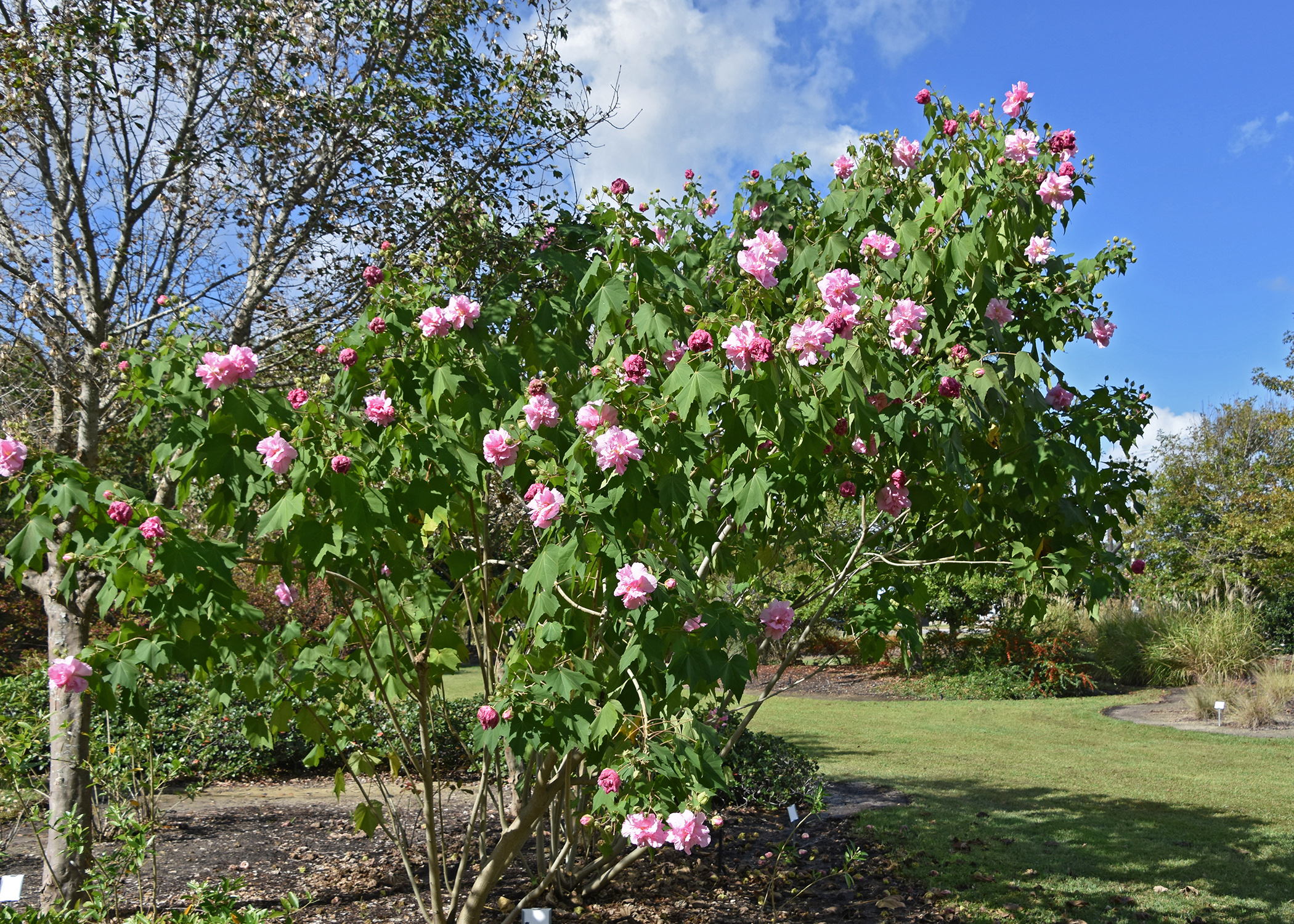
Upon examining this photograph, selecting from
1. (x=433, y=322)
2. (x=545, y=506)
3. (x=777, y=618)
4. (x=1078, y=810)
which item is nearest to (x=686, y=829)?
(x=545, y=506)

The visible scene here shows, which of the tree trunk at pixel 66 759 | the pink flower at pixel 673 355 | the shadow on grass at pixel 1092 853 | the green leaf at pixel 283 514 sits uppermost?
the pink flower at pixel 673 355

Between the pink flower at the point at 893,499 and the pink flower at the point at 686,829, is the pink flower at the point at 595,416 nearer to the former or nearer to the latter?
the pink flower at the point at 686,829

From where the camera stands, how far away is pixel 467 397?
274cm

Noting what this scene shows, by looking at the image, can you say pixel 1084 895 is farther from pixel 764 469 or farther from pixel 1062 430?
pixel 764 469

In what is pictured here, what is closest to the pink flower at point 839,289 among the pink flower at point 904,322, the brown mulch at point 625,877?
the pink flower at point 904,322

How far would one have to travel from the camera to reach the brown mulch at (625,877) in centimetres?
443

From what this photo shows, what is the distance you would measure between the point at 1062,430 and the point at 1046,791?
19.0ft

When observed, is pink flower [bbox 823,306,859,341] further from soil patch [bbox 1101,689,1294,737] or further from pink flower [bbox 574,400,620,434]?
soil patch [bbox 1101,689,1294,737]

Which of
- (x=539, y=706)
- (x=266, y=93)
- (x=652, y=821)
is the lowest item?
(x=652, y=821)

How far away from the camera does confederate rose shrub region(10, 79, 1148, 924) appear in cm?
234

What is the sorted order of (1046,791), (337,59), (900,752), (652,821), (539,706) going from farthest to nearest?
1. (900,752)
2. (1046,791)
3. (337,59)
4. (539,706)
5. (652,821)

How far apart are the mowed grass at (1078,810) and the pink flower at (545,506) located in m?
3.73

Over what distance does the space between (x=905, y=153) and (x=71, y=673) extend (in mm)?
3462

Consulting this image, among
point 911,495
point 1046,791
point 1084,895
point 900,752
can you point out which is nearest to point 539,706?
Result: point 911,495
